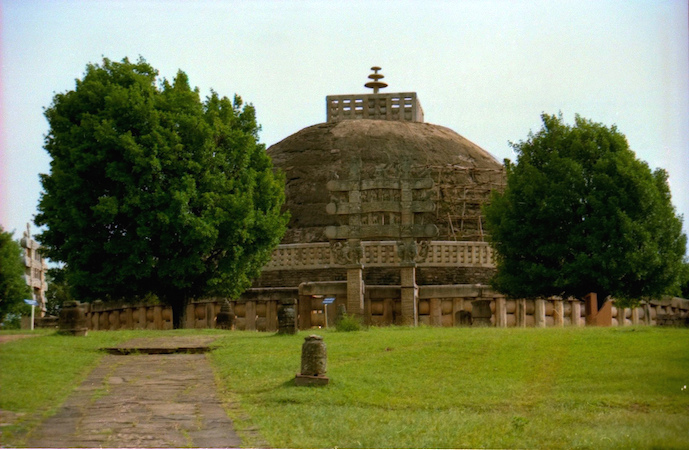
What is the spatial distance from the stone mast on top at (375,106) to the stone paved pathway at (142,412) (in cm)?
2703

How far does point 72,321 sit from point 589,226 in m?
13.6

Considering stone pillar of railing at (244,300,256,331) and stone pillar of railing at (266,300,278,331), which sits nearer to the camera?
stone pillar of railing at (266,300,278,331)

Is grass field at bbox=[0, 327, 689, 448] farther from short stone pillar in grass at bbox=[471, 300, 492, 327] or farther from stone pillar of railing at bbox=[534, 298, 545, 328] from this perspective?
stone pillar of railing at bbox=[534, 298, 545, 328]

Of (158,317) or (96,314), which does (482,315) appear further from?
(96,314)

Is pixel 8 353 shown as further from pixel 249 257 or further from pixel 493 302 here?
pixel 493 302

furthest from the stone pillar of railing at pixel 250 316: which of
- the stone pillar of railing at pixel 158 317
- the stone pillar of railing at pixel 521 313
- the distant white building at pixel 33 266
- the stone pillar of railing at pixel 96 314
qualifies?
the distant white building at pixel 33 266

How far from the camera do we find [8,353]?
1531cm

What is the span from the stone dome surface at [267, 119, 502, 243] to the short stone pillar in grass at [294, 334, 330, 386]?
69.3ft

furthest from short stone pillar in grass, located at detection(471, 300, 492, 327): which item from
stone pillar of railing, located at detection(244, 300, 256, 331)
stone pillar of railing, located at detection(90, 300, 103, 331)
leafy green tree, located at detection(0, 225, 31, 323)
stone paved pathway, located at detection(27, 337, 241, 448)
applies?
leafy green tree, located at detection(0, 225, 31, 323)

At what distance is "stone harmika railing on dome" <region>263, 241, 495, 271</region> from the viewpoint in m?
29.5

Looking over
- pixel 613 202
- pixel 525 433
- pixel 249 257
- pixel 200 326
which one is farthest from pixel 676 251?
pixel 525 433

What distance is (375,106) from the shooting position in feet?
136

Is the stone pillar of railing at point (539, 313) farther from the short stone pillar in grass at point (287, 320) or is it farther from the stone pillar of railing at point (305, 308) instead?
the short stone pillar in grass at point (287, 320)

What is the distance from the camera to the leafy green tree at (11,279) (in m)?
29.8
